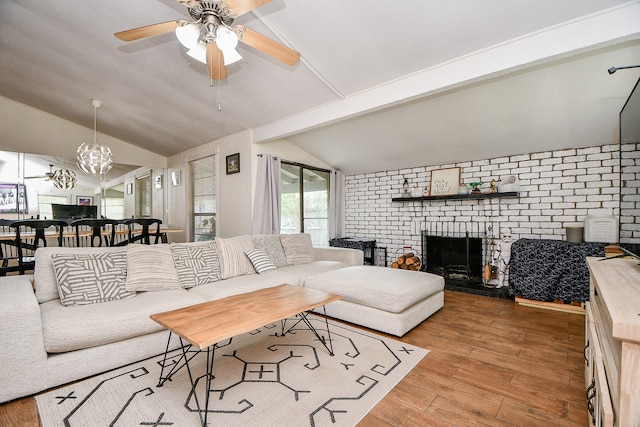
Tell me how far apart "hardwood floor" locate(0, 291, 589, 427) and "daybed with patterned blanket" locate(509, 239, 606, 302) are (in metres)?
0.35

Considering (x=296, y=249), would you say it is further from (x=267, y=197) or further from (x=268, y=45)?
(x=268, y=45)

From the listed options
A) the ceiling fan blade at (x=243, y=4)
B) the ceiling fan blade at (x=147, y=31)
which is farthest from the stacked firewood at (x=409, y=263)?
the ceiling fan blade at (x=147, y=31)

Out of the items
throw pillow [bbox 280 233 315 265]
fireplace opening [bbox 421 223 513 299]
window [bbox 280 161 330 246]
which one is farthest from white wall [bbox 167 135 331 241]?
fireplace opening [bbox 421 223 513 299]

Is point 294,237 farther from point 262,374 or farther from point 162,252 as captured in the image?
point 262,374

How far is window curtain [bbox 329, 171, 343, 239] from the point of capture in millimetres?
5520

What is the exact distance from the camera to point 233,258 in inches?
121

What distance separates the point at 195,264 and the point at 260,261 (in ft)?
2.24

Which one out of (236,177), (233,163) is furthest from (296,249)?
(233,163)

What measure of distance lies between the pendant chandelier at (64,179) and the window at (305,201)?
11.9 ft

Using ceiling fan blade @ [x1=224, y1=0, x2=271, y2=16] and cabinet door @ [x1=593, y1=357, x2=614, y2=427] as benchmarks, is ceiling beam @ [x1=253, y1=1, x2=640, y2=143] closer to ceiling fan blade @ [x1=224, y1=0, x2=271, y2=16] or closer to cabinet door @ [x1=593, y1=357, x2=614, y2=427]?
ceiling fan blade @ [x1=224, y1=0, x2=271, y2=16]

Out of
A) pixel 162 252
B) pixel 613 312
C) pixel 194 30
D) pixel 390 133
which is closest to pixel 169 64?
pixel 194 30

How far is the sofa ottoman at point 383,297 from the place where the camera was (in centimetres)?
239

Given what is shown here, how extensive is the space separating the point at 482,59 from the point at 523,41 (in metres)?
0.28

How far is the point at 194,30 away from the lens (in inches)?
68.5
